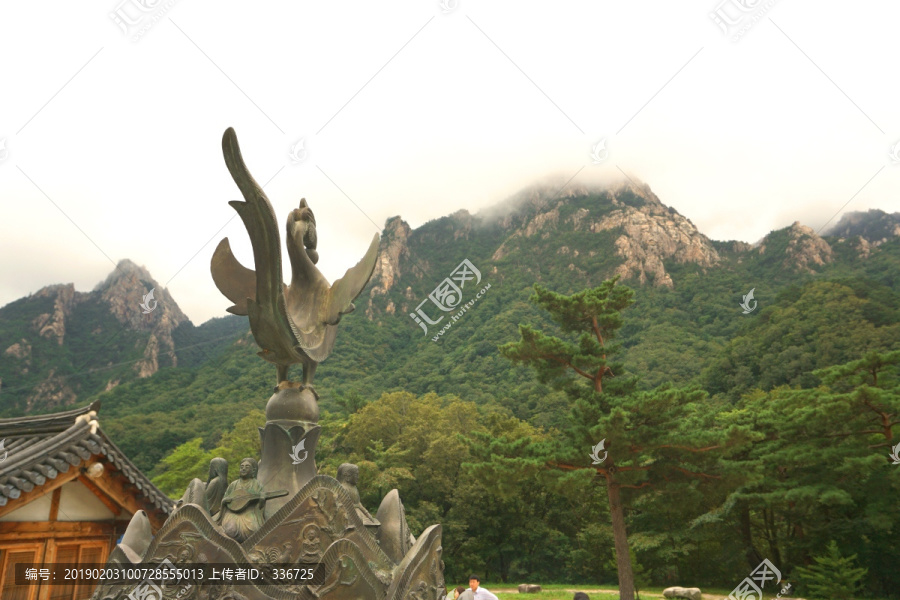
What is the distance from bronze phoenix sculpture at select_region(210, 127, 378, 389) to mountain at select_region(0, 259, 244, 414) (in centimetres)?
1704

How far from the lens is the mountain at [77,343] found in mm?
23641

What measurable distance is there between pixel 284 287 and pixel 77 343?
27587 mm

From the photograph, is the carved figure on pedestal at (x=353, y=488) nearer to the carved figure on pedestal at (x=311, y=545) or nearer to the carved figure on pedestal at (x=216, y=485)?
the carved figure on pedestal at (x=311, y=545)

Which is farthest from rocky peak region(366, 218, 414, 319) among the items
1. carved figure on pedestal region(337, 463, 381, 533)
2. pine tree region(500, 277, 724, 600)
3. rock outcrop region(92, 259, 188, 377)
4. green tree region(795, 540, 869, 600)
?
carved figure on pedestal region(337, 463, 381, 533)

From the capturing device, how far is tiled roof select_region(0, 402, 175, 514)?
5438 mm

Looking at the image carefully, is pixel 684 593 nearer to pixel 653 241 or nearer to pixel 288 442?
pixel 288 442

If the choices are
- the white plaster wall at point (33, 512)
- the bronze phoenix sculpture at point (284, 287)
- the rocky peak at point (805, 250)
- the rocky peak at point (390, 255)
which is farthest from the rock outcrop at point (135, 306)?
the rocky peak at point (805, 250)

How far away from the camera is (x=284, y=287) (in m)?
4.42

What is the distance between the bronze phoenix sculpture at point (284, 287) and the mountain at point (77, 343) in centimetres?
1704

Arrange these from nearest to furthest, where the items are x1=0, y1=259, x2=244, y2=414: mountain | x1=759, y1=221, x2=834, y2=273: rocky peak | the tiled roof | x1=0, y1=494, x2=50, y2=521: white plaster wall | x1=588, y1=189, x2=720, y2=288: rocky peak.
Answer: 1. the tiled roof
2. x1=0, y1=494, x2=50, y2=521: white plaster wall
3. x1=0, y1=259, x2=244, y2=414: mountain
4. x1=759, y1=221, x2=834, y2=273: rocky peak
5. x1=588, y1=189, x2=720, y2=288: rocky peak

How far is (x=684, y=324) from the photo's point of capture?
33969 mm

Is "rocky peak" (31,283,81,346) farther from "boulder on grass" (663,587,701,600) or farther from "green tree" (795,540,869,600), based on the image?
"green tree" (795,540,869,600)

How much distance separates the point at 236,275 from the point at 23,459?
123 inches

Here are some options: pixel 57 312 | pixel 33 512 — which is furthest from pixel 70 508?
pixel 57 312
